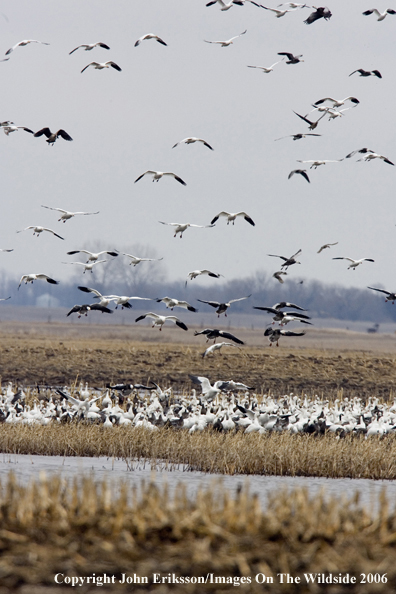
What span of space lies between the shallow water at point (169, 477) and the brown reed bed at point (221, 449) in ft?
0.82

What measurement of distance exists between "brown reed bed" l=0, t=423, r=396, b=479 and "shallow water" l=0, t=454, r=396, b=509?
0.25 metres

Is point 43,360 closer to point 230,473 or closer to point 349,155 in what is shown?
point 349,155

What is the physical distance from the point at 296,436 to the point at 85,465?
5.14m

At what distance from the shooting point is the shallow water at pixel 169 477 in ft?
48.4

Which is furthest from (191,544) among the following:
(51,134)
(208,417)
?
(51,134)

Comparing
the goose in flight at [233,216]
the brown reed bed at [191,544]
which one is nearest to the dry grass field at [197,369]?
the goose in flight at [233,216]

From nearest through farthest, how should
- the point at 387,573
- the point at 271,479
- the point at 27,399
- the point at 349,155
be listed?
the point at 387,573, the point at 271,479, the point at 27,399, the point at 349,155

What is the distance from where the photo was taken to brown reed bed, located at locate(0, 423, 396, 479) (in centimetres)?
1625

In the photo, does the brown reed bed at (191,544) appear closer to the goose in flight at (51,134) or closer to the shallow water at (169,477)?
the shallow water at (169,477)

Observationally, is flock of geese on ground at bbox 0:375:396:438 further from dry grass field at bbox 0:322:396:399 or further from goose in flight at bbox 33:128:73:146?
dry grass field at bbox 0:322:396:399

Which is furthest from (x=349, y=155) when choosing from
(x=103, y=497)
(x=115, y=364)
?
(x=103, y=497)

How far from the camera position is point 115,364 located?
124ft

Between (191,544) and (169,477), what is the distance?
7.36 metres

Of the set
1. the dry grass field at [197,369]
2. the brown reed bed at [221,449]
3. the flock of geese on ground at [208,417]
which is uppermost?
the dry grass field at [197,369]
